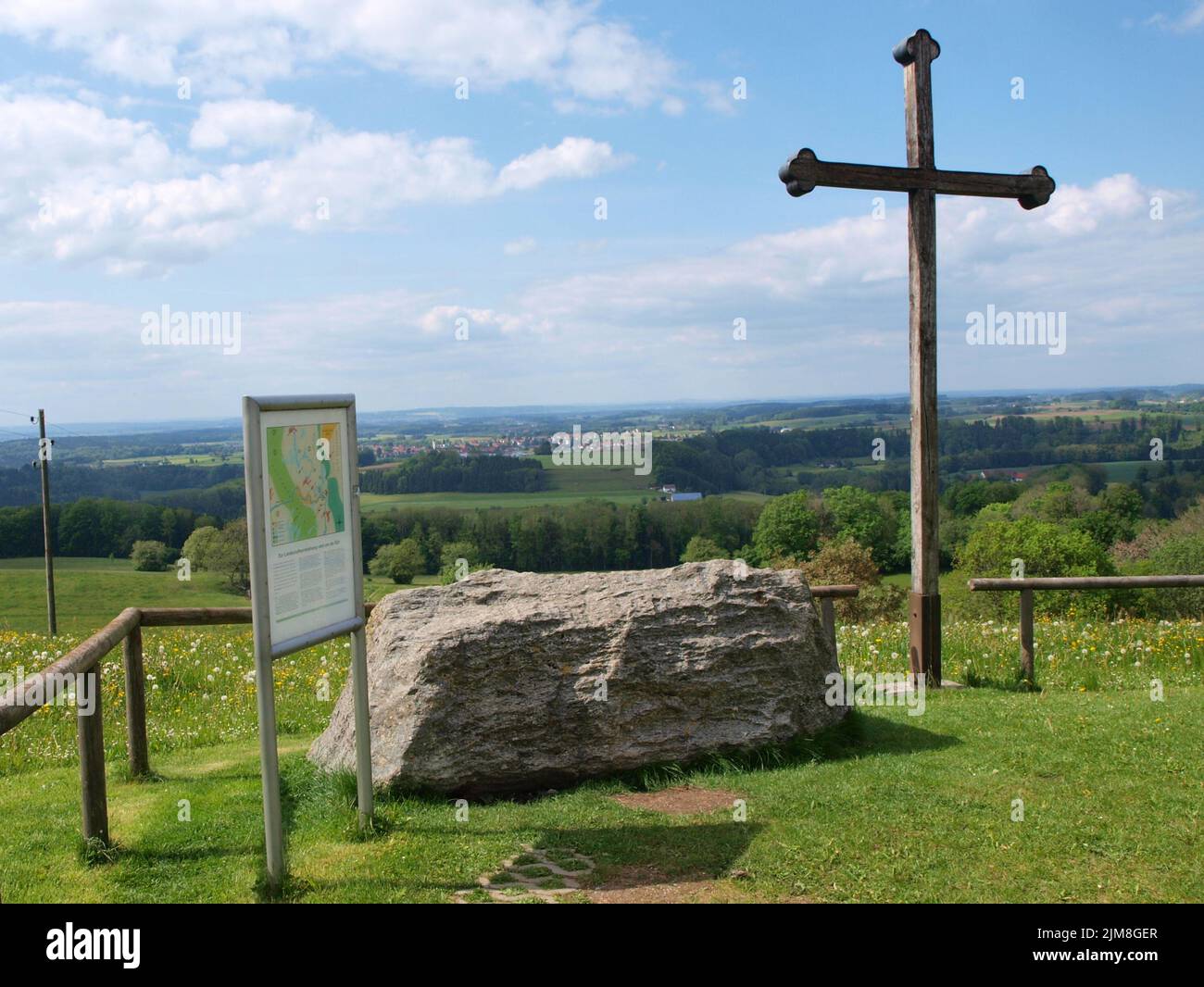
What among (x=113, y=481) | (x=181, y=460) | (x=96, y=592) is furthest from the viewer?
(x=181, y=460)

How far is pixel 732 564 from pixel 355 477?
336 centimetres

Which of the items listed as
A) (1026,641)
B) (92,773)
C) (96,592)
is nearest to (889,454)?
(1026,641)

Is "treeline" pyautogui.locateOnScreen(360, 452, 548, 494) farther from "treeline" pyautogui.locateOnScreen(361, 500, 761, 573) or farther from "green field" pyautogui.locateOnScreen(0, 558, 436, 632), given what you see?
"green field" pyautogui.locateOnScreen(0, 558, 436, 632)

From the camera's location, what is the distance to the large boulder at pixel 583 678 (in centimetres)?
661

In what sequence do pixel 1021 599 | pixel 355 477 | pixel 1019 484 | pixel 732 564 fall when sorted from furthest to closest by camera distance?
pixel 1019 484 < pixel 1021 599 < pixel 732 564 < pixel 355 477

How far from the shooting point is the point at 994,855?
5207 mm

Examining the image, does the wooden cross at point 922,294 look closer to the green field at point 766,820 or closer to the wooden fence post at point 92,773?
the green field at point 766,820

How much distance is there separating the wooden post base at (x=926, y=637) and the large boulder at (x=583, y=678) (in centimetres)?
210

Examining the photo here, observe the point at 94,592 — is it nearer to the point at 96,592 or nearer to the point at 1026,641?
the point at 96,592

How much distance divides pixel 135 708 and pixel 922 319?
7873 mm

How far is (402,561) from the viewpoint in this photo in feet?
160
